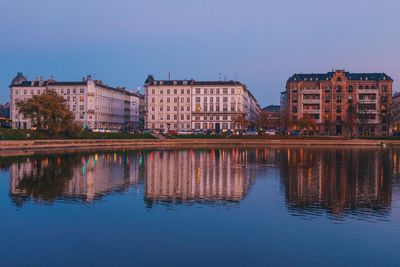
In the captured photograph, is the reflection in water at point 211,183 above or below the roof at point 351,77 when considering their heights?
below

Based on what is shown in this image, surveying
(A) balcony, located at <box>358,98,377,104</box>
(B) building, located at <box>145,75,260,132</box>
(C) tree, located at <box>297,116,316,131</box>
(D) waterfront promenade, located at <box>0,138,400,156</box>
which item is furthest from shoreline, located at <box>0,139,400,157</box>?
(B) building, located at <box>145,75,260,132</box>

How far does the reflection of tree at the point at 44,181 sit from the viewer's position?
30694 mm

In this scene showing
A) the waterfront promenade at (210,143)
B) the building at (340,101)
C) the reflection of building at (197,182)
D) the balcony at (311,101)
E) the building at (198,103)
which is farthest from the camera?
the building at (198,103)

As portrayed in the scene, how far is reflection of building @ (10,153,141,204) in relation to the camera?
3120 cm

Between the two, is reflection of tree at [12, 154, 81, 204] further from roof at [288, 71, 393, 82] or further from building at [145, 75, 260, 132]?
roof at [288, 71, 393, 82]

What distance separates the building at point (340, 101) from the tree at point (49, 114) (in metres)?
67.5

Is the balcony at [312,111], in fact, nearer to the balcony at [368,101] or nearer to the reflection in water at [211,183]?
the balcony at [368,101]

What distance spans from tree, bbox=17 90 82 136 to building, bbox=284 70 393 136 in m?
67.5

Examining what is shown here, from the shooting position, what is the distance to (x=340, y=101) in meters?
145

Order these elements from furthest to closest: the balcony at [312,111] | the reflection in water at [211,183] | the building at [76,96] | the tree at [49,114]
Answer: the building at [76,96] → the balcony at [312,111] → the tree at [49,114] → the reflection in water at [211,183]

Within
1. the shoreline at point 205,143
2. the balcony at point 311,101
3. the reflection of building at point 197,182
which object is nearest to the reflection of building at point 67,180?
the reflection of building at point 197,182

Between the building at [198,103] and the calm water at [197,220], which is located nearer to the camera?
the calm water at [197,220]

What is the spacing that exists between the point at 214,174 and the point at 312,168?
11175mm

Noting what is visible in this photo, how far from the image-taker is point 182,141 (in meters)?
110
